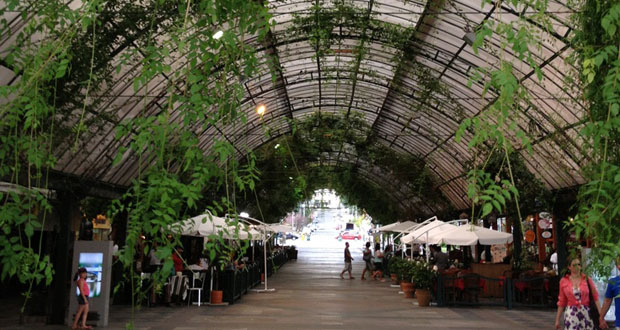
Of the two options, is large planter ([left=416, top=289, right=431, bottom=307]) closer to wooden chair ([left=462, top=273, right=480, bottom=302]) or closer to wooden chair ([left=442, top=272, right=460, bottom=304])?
wooden chair ([left=442, top=272, right=460, bottom=304])

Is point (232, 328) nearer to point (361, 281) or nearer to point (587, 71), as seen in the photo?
point (587, 71)

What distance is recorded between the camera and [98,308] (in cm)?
1176

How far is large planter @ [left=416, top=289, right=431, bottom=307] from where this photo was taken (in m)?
16.0

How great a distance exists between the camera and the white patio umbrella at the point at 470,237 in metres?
17.3

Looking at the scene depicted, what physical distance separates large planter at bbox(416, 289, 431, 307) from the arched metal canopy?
418 centimetres

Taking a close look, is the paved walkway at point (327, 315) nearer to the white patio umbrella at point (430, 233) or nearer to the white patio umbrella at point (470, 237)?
the white patio umbrella at point (430, 233)

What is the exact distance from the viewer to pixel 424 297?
16016 mm

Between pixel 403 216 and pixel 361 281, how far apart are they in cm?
1300

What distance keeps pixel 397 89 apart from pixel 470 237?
6.04m

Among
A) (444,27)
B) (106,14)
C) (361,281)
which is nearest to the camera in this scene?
(106,14)

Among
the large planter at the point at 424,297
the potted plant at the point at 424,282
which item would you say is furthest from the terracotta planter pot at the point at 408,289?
the large planter at the point at 424,297

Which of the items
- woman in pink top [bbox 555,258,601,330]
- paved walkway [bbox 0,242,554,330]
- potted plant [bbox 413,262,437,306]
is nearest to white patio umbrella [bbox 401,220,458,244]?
potted plant [bbox 413,262,437,306]

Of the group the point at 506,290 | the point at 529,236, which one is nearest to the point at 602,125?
the point at 506,290

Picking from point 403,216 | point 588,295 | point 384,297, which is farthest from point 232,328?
point 403,216
